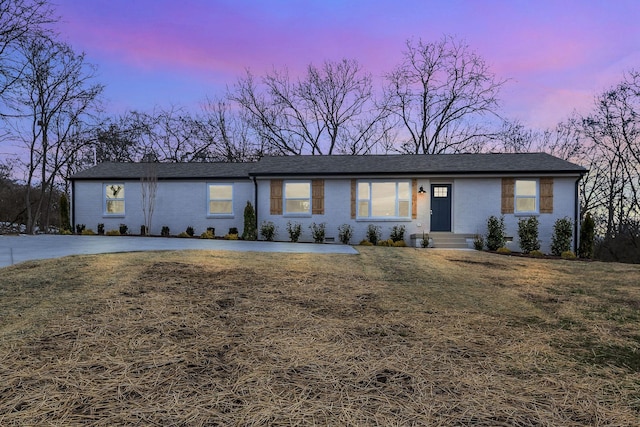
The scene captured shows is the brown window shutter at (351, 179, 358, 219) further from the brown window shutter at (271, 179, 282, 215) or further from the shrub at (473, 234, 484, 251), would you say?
the shrub at (473, 234, 484, 251)

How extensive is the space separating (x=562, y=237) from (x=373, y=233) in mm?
6480

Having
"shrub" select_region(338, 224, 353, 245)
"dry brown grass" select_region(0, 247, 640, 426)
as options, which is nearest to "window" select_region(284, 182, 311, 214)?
"shrub" select_region(338, 224, 353, 245)

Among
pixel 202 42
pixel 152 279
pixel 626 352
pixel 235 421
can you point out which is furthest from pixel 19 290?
pixel 202 42

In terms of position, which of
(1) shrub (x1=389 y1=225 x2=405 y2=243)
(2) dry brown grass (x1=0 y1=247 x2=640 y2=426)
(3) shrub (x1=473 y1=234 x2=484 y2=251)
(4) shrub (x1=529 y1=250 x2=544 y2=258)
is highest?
(1) shrub (x1=389 y1=225 x2=405 y2=243)

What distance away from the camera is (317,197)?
1380cm

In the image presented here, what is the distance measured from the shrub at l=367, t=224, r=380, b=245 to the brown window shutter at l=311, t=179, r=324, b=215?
1929 mm

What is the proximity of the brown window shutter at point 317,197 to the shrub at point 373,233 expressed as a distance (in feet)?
6.33

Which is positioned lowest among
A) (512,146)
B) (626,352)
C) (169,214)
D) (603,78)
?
(626,352)

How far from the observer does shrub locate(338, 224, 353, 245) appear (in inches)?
527

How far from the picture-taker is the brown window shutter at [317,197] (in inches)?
542

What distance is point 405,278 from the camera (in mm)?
5539

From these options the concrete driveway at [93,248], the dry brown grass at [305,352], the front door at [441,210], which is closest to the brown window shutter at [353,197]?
the front door at [441,210]

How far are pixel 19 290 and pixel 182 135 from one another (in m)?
22.8

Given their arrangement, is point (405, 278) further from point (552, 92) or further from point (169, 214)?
point (552, 92)
